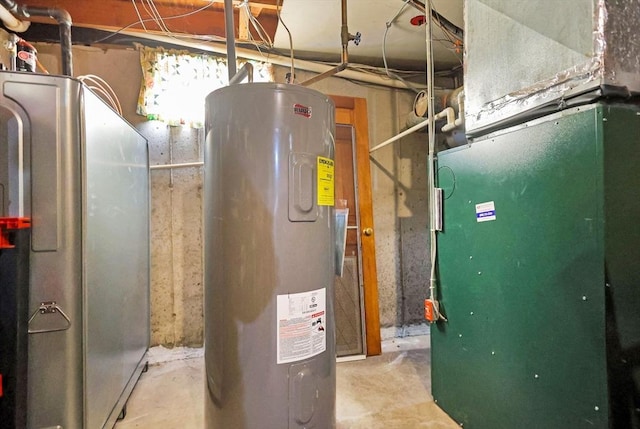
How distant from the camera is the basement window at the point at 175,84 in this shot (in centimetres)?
238

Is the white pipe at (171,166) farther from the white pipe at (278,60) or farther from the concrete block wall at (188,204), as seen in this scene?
the white pipe at (278,60)

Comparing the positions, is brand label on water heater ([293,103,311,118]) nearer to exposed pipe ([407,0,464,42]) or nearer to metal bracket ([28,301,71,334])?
metal bracket ([28,301,71,334])

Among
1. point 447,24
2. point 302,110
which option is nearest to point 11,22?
point 302,110

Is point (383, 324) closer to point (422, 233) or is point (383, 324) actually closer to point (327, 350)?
point (422, 233)

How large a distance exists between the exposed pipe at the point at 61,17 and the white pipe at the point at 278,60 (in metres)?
0.49

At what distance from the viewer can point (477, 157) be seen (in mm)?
1536

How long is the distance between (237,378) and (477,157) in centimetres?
141

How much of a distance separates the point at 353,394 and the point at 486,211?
140 centimetres

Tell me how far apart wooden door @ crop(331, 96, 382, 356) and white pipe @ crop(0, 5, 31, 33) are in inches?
83.7

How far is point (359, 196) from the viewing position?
2.71 metres

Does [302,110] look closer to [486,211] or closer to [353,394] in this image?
[486,211]

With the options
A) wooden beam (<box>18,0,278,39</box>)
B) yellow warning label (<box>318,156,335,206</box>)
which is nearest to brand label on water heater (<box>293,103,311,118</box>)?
yellow warning label (<box>318,156,335,206</box>)

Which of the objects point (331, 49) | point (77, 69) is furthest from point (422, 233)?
point (77, 69)

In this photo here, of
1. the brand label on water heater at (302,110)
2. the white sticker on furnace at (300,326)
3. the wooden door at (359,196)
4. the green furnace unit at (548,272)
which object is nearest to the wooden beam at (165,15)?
the wooden door at (359,196)
